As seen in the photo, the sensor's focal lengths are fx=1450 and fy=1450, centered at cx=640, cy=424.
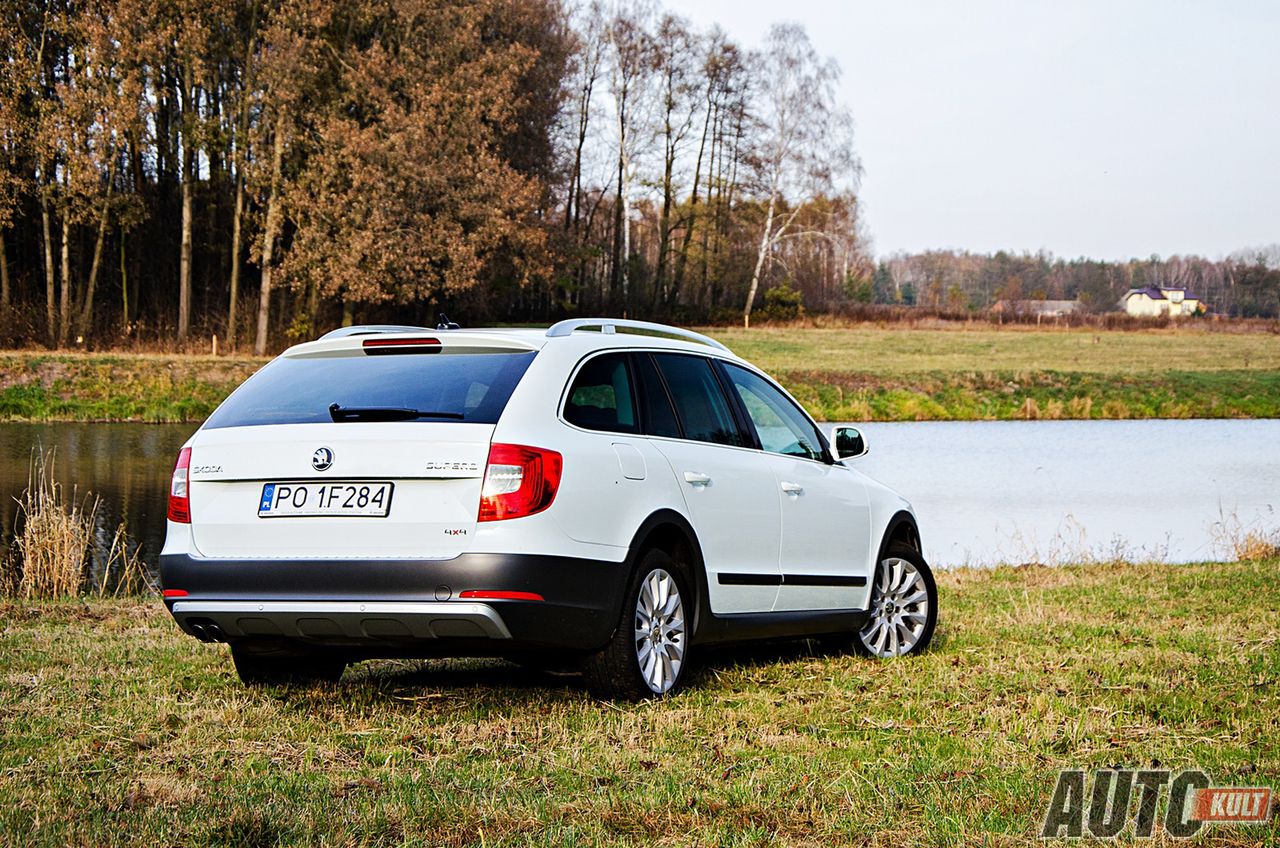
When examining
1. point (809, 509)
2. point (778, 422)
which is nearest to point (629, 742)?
point (809, 509)

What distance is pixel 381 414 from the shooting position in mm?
6027

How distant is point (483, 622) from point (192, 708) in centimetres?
158

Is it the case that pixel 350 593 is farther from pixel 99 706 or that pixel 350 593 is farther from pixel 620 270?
pixel 620 270

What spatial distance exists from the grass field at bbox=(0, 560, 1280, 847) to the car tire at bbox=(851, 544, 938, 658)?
6.8 inches

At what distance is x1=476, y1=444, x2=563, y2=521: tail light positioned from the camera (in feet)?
18.9

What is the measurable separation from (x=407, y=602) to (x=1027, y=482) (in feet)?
62.9

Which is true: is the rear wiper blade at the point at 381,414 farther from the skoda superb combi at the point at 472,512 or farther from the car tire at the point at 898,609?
the car tire at the point at 898,609

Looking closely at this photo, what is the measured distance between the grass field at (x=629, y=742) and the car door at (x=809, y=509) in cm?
44

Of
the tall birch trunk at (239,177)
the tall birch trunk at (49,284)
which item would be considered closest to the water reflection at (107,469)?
the tall birch trunk at (49,284)

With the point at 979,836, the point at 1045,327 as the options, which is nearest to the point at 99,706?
the point at 979,836

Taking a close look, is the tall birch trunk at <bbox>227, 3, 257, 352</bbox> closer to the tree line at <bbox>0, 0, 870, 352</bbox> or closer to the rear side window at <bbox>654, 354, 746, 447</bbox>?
the tree line at <bbox>0, 0, 870, 352</bbox>

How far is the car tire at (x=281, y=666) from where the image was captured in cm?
677

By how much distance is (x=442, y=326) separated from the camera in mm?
6770

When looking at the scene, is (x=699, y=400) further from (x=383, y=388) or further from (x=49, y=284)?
(x=49, y=284)
